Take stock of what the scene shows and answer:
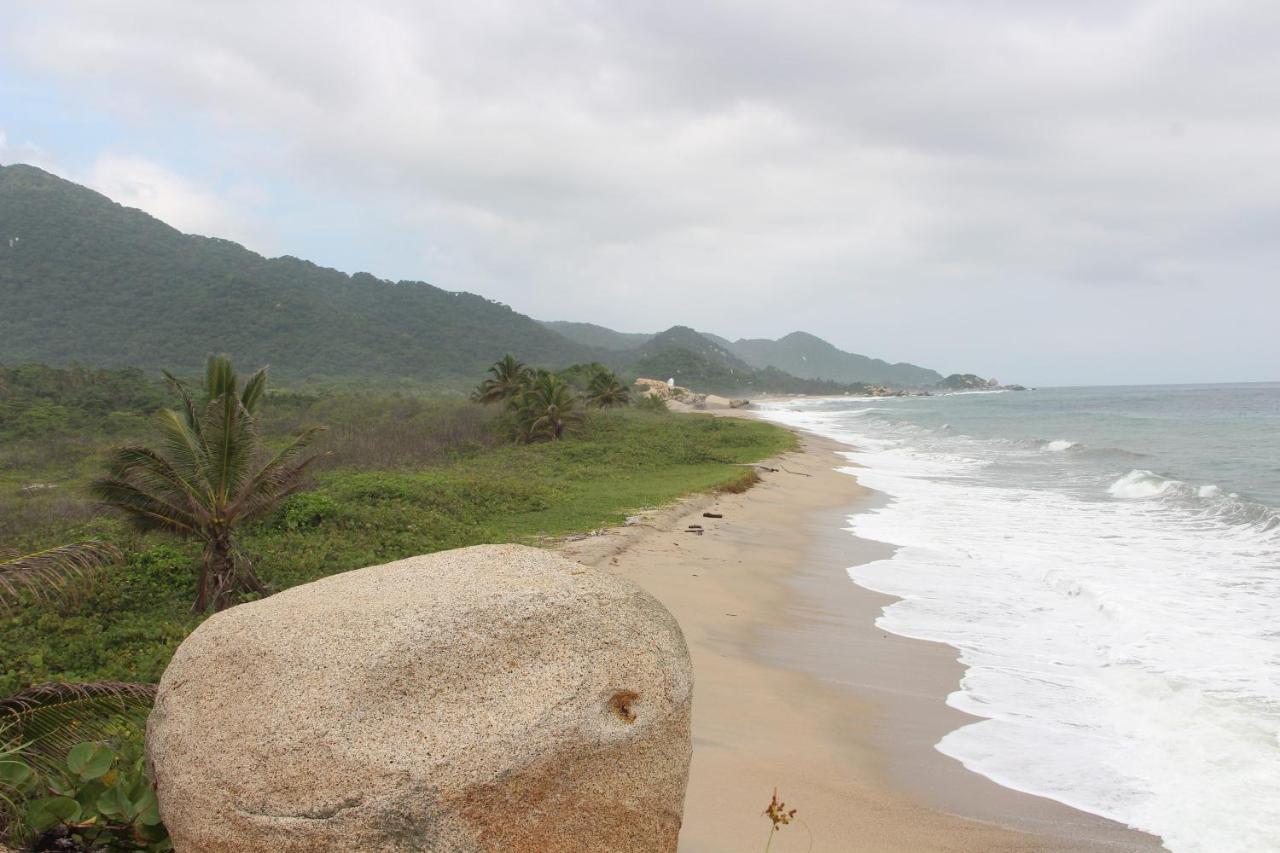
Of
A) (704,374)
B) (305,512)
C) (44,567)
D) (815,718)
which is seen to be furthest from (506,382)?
(704,374)

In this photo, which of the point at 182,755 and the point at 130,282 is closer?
the point at 182,755

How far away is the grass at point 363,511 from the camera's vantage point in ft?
29.9

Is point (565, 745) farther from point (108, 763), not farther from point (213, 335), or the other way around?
point (213, 335)

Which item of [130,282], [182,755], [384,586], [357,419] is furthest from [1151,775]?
[130,282]

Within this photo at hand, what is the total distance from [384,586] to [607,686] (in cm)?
123

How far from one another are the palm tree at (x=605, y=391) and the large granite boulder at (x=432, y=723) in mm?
39339

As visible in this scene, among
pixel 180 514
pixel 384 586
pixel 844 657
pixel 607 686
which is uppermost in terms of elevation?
pixel 384 586

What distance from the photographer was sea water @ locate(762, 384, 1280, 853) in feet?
19.2

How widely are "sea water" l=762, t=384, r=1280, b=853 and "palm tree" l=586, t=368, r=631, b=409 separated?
2176cm

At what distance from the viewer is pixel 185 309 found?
255ft

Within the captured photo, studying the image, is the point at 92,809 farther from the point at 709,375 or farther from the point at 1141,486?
the point at 709,375

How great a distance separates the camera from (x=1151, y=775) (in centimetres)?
595

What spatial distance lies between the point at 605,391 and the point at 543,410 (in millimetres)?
11434

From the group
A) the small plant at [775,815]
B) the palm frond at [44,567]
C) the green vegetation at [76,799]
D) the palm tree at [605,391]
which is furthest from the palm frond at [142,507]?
the palm tree at [605,391]
